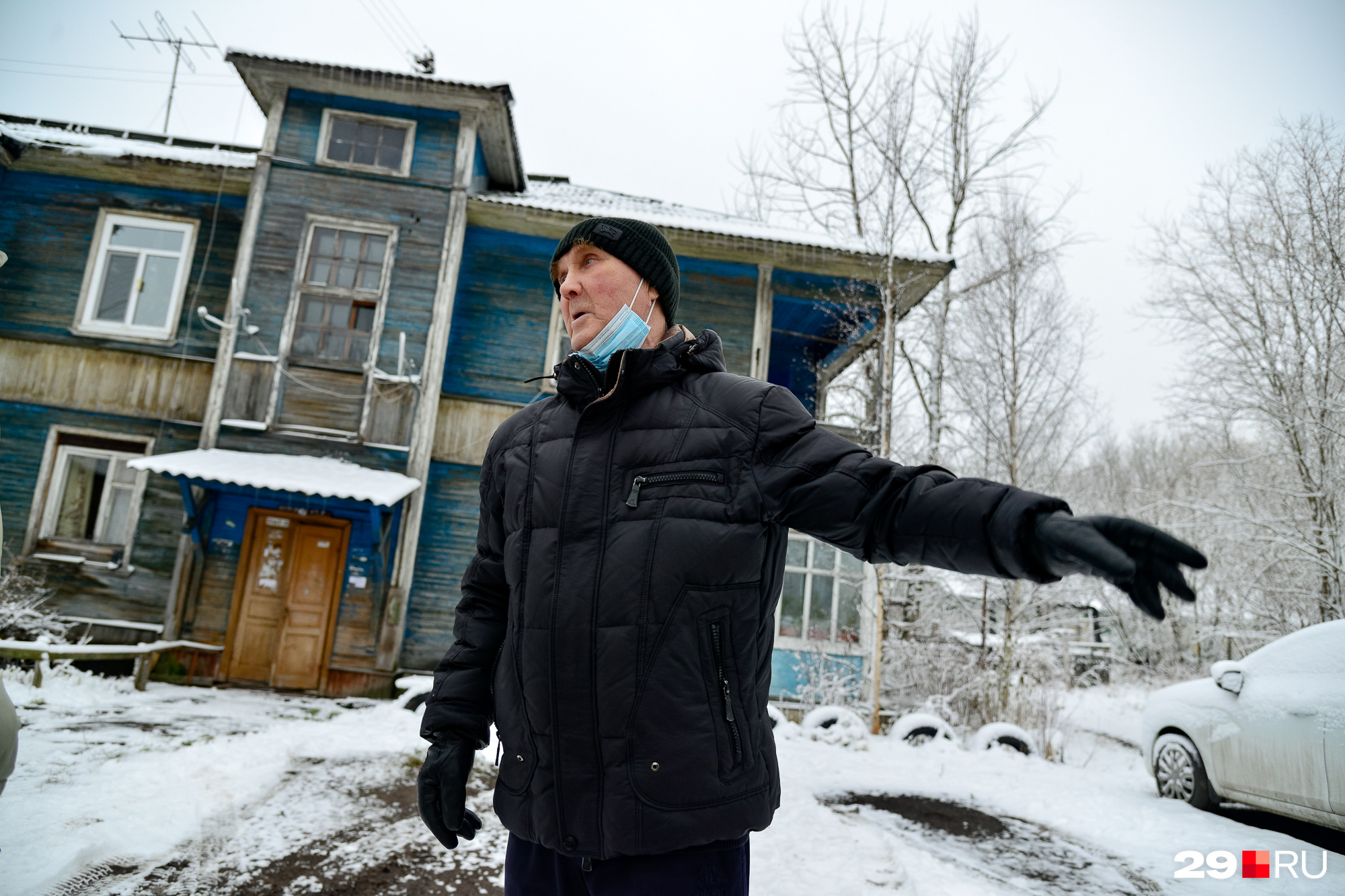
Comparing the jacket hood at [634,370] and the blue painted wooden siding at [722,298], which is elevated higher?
the blue painted wooden siding at [722,298]

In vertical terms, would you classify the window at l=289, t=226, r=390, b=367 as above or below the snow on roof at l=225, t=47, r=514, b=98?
below

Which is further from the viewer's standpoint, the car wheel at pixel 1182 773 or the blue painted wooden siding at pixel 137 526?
the blue painted wooden siding at pixel 137 526

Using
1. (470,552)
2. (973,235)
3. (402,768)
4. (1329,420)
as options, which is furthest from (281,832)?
(973,235)

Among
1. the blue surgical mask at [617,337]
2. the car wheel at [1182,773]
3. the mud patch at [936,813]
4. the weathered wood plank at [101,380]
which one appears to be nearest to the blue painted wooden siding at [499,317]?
the weathered wood plank at [101,380]

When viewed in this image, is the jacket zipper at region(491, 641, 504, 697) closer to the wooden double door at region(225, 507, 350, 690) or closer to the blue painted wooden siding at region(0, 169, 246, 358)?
the wooden double door at region(225, 507, 350, 690)

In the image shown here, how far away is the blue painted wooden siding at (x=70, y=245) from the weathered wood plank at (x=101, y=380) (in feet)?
0.55

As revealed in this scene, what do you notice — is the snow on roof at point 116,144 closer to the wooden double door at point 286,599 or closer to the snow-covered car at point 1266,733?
the wooden double door at point 286,599

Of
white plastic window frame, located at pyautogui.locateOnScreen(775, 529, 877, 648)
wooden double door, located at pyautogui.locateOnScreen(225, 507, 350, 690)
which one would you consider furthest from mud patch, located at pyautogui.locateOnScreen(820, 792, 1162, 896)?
wooden double door, located at pyautogui.locateOnScreen(225, 507, 350, 690)

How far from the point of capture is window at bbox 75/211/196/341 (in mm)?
10570

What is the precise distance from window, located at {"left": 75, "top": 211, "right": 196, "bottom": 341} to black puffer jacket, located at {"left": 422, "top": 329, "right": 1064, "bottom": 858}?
1132 centimetres

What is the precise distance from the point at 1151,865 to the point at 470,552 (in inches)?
331

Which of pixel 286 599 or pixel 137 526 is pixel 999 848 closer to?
pixel 286 599

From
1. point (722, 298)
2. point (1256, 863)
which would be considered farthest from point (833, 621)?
point (1256, 863)

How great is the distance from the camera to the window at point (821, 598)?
10719 millimetres
